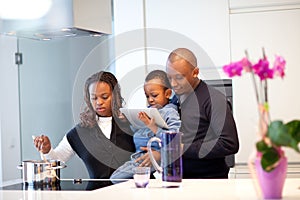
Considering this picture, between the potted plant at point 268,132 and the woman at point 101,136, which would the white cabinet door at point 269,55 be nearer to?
the woman at point 101,136

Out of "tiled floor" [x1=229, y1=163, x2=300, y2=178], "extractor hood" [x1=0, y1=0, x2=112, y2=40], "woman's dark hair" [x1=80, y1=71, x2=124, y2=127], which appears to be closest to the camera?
"extractor hood" [x1=0, y1=0, x2=112, y2=40]

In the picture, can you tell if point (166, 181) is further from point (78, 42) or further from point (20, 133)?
point (78, 42)

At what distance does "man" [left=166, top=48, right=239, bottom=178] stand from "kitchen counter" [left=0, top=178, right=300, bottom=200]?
41 cm

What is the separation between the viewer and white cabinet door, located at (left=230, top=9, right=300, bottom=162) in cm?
349

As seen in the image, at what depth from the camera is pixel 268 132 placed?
60.9 inches

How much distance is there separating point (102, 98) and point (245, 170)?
41.0 inches

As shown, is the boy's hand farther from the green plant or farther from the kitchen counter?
the green plant

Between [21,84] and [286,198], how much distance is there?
2724 millimetres

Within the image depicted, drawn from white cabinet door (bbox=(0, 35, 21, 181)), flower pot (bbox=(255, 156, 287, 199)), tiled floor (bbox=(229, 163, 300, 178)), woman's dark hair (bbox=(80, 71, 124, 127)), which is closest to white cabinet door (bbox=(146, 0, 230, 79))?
tiled floor (bbox=(229, 163, 300, 178))

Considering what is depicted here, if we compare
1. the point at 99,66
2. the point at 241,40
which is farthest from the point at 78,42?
the point at 241,40

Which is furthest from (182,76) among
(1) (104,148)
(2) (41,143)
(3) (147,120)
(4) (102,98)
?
(2) (41,143)

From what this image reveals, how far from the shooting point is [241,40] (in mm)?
3562

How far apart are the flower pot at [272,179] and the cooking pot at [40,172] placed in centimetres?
105

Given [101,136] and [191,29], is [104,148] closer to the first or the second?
[101,136]
